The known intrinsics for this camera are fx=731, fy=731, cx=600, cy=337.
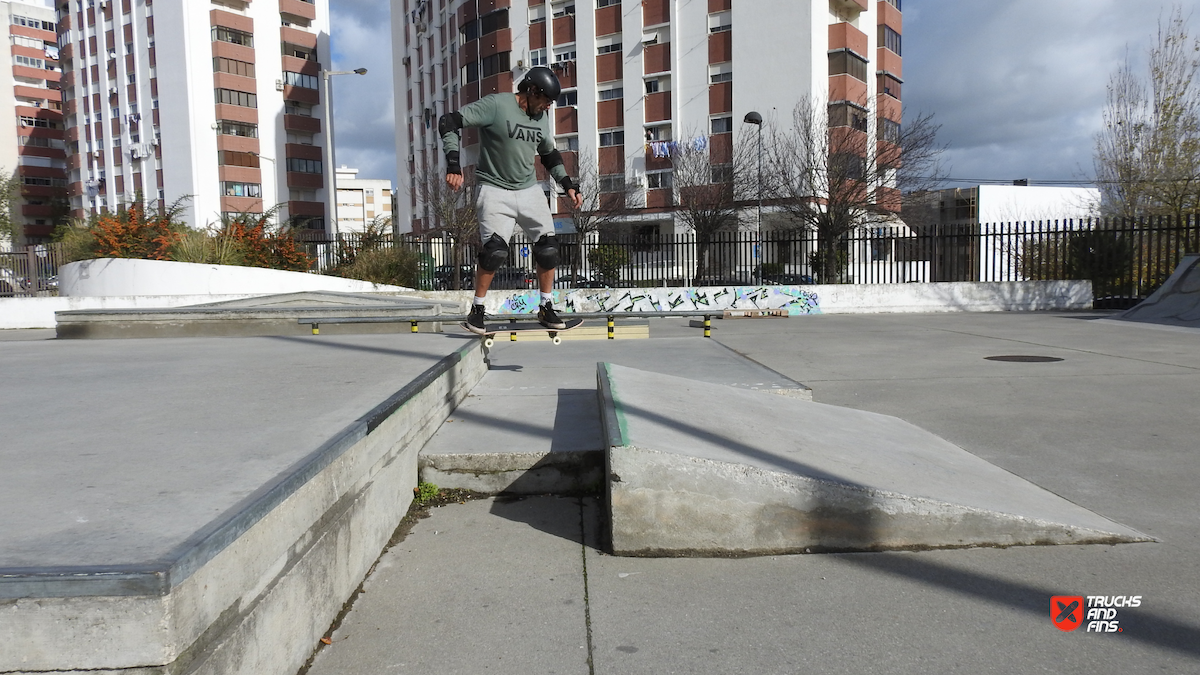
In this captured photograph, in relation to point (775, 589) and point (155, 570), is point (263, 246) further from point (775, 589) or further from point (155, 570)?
point (155, 570)

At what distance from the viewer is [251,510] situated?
5.76 ft

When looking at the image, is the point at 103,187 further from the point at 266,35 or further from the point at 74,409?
the point at 74,409

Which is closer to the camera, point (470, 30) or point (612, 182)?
point (612, 182)

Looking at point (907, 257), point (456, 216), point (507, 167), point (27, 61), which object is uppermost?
point (27, 61)

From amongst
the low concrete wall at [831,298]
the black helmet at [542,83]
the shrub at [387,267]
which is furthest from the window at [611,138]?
the black helmet at [542,83]

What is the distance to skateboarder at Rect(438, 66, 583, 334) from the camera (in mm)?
5441

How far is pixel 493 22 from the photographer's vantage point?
49.4m

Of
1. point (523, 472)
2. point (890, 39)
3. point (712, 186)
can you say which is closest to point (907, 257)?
point (712, 186)

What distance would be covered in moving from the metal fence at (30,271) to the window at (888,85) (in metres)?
41.4

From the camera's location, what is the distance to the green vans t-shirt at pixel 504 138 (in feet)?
18.1

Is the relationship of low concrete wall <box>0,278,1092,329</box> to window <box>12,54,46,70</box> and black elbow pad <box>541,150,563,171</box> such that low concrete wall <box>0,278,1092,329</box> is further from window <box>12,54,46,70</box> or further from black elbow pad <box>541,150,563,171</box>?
window <box>12,54,46,70</box>

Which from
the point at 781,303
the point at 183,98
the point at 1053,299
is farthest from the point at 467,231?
the point at 183,98

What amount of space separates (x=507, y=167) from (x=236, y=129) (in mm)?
68311

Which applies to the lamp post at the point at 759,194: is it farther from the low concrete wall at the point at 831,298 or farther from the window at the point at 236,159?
the window at the point at 236,159
